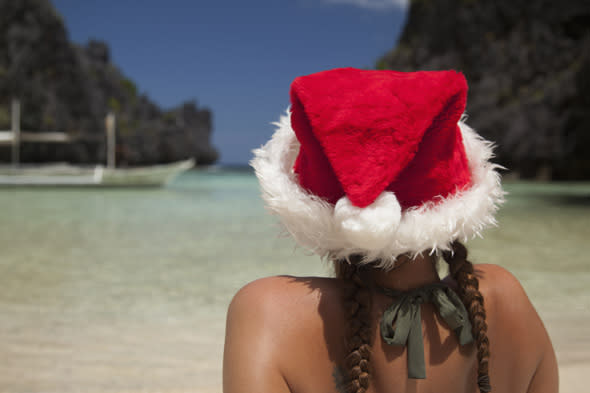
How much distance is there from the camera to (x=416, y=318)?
0.79 m

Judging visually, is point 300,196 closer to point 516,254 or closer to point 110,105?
point 516,254

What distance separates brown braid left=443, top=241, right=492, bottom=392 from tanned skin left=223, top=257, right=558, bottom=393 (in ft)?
0.12

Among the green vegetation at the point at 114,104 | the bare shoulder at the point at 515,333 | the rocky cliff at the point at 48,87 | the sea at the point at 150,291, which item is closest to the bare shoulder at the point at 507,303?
the bare shoulder at the point at 515,333

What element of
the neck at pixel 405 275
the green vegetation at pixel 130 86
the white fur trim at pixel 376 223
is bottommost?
the green vegetation at pixel 130 86

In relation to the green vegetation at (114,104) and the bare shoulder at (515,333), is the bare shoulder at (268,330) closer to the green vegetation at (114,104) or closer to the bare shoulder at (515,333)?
the bare shoulder at (515,333)

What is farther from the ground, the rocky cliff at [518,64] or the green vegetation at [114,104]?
the rocky cliff at [518,64]

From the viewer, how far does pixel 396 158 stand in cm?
70

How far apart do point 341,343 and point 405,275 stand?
18 cm

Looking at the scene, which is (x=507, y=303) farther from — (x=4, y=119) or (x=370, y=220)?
(x=4, y=119)

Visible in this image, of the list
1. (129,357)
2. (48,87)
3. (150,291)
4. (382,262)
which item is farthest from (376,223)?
(48,87)

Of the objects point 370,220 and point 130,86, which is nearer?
point 370,220

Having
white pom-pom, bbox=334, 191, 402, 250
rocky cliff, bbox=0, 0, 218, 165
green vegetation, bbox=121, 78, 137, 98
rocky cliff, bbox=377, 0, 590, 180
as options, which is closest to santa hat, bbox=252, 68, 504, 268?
white pom-pom, bbox=334, 191, 402, 250

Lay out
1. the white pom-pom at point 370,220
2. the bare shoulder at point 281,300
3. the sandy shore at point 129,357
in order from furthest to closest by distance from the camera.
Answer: the sandy shore at point 129,357 → the bare shoulder at point 281,300 → the white pom-pom at point 370,220

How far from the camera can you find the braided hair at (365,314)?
2.47 feet
